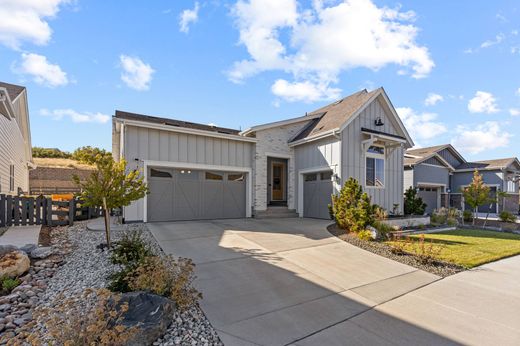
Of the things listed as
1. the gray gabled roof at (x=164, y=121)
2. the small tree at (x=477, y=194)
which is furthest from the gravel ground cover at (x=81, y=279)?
the small tree at (x=477, y=194)

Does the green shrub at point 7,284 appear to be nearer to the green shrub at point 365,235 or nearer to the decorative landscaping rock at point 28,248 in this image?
the decorative landscaping rock at point 28,248

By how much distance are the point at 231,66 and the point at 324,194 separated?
324 inches

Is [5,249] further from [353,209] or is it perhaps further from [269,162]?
[269,162]

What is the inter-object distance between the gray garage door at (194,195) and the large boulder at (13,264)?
18.7 ft

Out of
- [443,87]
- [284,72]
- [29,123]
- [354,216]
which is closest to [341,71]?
[284,72]

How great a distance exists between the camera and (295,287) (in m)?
4.76

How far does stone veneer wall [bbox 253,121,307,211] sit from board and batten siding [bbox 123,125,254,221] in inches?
21.6

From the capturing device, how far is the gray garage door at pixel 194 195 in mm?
11367

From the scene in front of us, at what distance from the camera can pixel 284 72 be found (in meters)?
14.6

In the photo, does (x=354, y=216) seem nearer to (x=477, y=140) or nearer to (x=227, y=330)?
(x=227, y=330)

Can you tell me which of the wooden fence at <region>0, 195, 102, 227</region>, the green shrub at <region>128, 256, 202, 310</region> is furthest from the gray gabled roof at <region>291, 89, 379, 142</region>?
the wooden fence at <region>0, 195, 102, 227</region>

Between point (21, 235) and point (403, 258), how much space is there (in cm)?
1110

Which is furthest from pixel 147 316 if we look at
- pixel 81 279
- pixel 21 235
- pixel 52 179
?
pixel 52 179

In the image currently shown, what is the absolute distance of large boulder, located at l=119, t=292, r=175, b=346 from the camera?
2928mm
